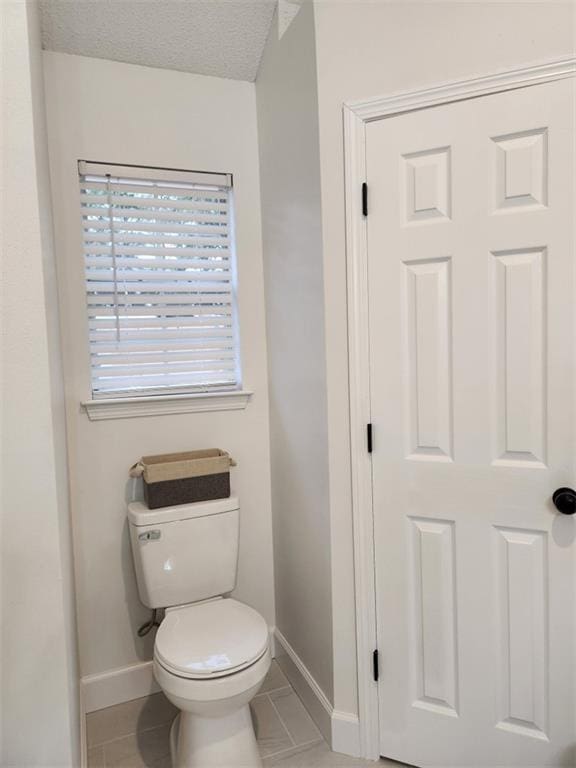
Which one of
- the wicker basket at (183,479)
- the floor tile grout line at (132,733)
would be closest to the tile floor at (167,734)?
the floor tile grout line at (132,733)

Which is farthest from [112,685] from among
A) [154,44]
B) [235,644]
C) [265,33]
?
[265,33]

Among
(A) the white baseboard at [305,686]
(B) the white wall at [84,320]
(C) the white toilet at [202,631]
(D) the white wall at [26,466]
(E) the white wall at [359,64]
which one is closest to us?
(D) the white wall at [26,466]

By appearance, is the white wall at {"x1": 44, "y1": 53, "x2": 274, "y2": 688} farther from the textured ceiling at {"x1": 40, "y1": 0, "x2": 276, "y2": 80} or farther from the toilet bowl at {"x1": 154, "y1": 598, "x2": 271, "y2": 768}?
the toilet bowl at {"x1": 154, "y1": 598, "x2": 271, "y2": 768}

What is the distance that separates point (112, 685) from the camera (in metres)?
1.99

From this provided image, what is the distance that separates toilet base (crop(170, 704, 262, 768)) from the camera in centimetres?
155

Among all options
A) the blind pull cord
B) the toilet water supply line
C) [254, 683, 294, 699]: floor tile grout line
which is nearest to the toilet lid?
the toilet water supply line

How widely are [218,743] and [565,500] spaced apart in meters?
1.28

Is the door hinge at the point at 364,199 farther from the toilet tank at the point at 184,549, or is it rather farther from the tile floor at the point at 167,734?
the tile floor at the point at 167,734

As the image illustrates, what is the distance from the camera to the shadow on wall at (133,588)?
2.02 meters

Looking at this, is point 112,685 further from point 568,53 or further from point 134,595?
point 568,53

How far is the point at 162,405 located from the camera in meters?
2.04

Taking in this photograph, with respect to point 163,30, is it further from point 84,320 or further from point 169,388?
point 169,388

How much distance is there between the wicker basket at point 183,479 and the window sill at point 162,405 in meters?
0.20

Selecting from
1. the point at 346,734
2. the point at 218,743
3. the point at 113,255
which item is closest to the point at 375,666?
the point at 346,734
